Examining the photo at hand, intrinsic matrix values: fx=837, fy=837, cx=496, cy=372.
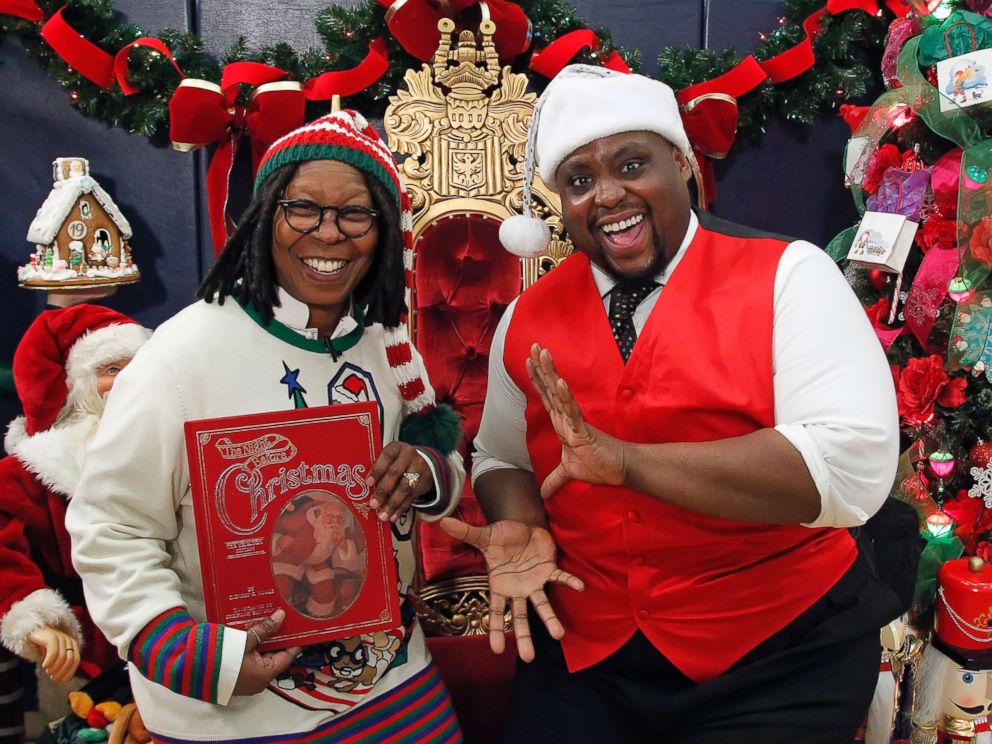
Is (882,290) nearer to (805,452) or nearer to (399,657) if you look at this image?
(805,452)

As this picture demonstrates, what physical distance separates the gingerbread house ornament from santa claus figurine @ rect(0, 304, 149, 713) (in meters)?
0.18

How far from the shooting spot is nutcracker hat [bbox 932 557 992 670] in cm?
232

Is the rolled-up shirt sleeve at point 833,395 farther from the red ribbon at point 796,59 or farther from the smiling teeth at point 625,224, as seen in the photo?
the red ribbon at point 796,59

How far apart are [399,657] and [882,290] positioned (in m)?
1.94

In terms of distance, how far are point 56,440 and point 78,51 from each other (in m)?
1.08

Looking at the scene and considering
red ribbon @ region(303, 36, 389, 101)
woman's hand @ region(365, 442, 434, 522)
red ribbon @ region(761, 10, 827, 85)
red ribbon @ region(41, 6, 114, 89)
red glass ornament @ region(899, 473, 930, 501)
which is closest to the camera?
woman's hand @ region(365, 442, 434, 522)

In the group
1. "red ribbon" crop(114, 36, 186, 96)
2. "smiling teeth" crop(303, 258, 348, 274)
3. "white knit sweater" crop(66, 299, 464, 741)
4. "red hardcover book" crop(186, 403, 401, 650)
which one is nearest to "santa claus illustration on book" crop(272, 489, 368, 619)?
"red hardcover book" crop(186, 403, 401, 650)

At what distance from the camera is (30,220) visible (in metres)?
2.54

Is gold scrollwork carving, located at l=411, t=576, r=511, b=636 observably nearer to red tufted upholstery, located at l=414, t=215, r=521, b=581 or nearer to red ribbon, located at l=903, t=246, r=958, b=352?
red tufted upholstery, located at l=414, t=215, r=521, b=581

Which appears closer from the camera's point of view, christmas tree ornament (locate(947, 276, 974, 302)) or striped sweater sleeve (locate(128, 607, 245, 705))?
striped sweater sleeve (locate(128, 607, 245, 705))

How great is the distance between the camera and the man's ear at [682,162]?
5.31 feet

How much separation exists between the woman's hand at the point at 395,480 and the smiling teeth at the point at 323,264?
332 mm

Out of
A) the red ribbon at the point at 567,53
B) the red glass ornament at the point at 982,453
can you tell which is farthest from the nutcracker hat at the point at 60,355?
the red glass ornament at the point at 982,453

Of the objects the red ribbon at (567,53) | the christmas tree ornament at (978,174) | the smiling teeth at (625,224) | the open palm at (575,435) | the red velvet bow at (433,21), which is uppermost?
the red velvet bow at (433,21)
